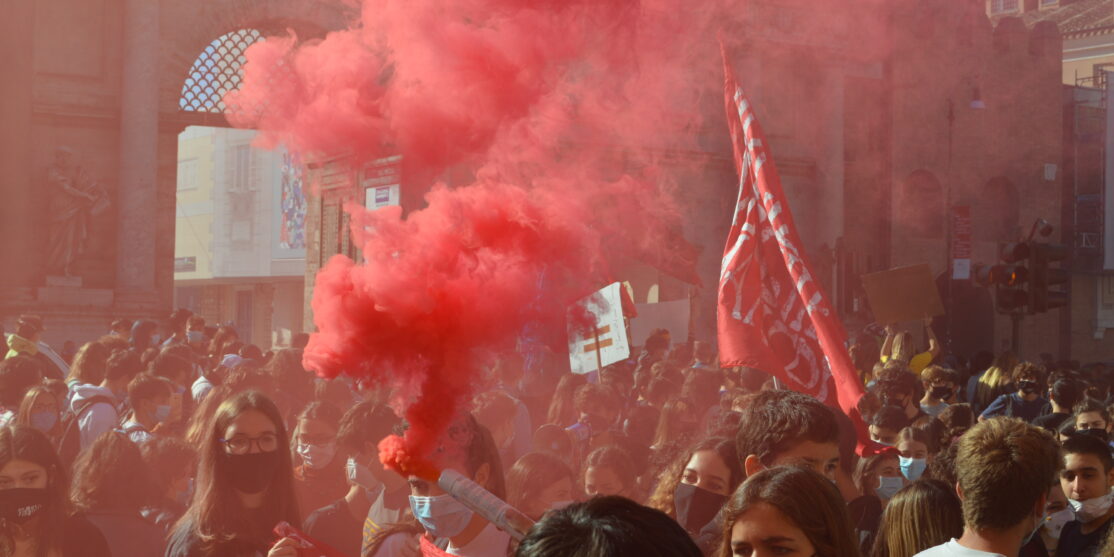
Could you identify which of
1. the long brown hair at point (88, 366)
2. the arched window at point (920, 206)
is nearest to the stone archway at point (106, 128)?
A: the long brown hair at point (88, 366)

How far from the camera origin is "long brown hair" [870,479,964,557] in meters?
3.97

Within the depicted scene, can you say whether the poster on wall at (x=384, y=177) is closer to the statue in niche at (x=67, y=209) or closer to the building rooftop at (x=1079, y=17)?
the statue in niche at (x=67, y=209)

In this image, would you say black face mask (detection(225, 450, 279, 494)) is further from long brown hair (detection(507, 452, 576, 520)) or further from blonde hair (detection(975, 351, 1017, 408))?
blonde hair (detection(975, 351, 1017, 408))

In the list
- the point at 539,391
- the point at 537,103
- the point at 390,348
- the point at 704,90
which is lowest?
the point at 539,391

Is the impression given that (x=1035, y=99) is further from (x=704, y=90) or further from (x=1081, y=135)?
(x=704, y=90)

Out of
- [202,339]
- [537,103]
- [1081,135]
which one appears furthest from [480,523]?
[1081,135]

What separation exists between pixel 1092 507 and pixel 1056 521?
39 cm

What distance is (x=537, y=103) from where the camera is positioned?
5.24 metres

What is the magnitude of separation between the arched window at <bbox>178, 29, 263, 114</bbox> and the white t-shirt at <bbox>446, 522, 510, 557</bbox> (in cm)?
1840

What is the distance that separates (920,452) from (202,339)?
10.3m

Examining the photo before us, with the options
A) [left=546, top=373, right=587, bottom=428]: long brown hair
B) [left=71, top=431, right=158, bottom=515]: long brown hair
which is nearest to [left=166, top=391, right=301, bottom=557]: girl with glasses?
[left=71, top=431, right=158, bottom=515]: long brown hair

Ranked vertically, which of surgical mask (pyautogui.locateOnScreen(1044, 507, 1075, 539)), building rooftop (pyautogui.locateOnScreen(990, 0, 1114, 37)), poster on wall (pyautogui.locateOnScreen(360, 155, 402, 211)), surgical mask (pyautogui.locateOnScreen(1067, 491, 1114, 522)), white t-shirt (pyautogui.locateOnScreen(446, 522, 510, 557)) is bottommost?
surgical mask (pyautogui.locateOnScreen(1044, 507, 1075, 539))

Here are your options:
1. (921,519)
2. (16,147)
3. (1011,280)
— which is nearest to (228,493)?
(921,519)

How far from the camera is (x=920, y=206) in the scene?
91.8 ft
